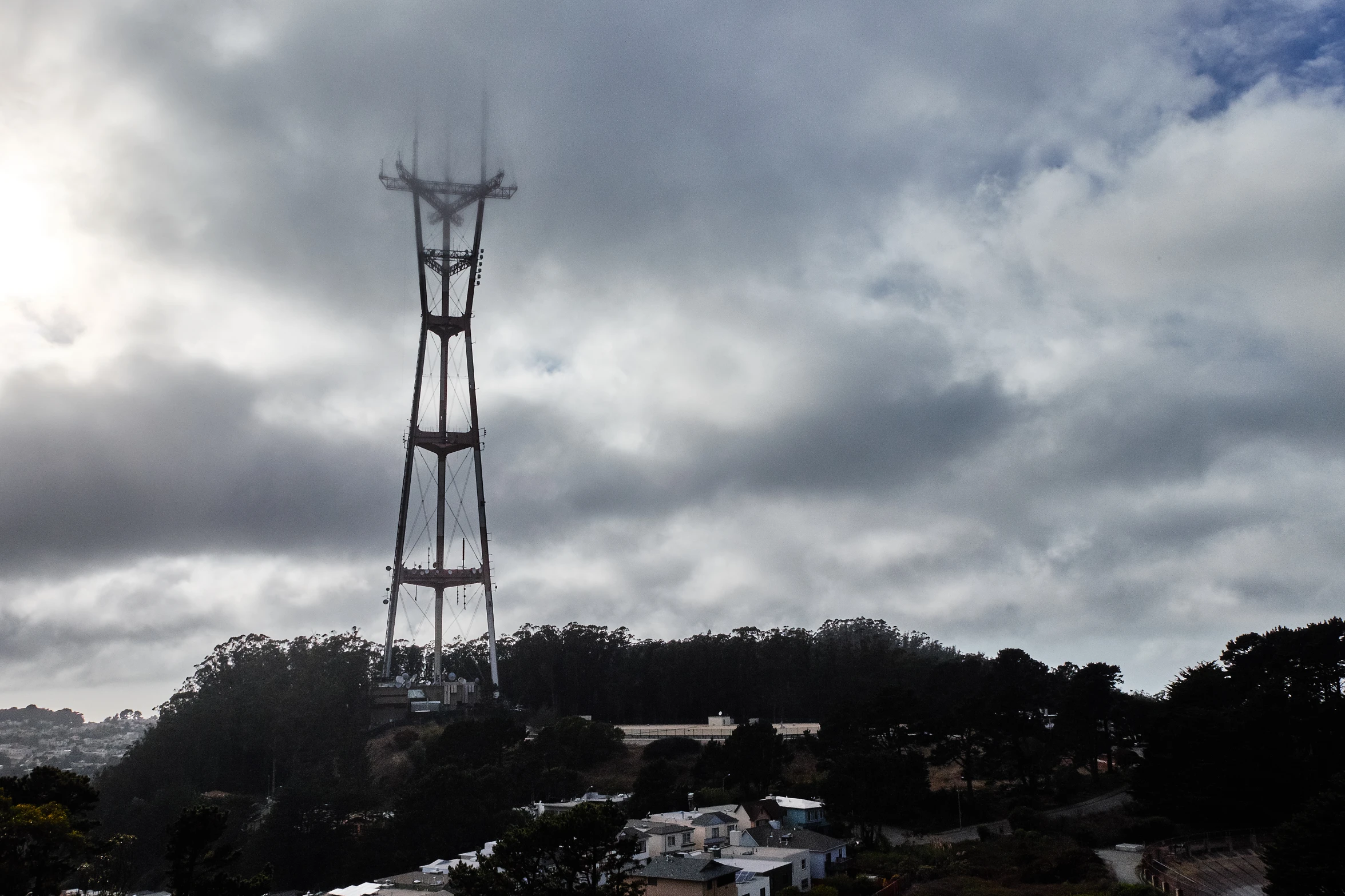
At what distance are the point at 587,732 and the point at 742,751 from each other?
13.9m

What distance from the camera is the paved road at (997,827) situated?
158 ft

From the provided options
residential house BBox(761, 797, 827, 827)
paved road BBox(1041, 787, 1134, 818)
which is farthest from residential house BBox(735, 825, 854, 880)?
paved road BBox(1041, 787, 1134, 818)

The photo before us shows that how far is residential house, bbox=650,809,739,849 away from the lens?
44.7 meters

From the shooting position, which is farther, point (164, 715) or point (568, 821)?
point (164, 715)

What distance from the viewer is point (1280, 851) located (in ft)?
95.5

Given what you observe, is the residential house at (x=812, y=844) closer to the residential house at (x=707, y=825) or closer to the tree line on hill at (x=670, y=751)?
the residential house at (x=707, y=825)

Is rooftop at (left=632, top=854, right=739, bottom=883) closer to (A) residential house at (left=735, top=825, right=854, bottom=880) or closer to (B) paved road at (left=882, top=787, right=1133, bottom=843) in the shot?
(A) residential house at (left=735, top=825, right=854, bottom=880)

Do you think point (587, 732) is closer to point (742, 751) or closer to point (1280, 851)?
point (742, 751)

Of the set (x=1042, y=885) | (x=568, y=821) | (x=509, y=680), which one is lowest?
(x=1042, y=885)

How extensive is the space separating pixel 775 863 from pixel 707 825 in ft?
17.9

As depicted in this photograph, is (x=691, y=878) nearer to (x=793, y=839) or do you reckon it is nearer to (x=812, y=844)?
(x=812, y=844)

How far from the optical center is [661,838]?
4178 centimetres

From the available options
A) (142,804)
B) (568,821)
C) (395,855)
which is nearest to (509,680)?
(142,804)

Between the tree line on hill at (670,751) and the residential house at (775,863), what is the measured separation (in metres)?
6.96
